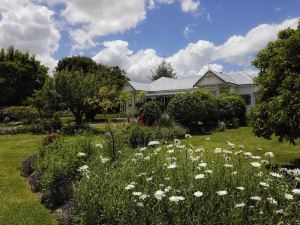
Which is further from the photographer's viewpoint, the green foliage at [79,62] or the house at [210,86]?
the green foliage at [79,62]

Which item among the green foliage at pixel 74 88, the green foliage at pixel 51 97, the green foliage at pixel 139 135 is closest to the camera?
the green foliage at pixel 139 135

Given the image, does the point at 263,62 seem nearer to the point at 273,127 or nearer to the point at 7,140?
the point at 273,127

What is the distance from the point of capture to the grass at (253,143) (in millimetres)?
14663

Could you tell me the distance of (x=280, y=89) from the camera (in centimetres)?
1115

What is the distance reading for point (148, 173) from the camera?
6164mm

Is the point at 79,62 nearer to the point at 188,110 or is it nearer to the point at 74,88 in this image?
the point at 74,88

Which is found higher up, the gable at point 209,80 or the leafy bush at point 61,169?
the gable at point 209,80

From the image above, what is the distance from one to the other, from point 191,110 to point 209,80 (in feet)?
51.9

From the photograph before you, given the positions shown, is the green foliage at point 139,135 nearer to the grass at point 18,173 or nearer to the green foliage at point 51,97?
the grass at point 18,173

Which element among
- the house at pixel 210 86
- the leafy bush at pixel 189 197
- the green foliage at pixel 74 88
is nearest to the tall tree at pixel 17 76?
the house at pixel 210 86

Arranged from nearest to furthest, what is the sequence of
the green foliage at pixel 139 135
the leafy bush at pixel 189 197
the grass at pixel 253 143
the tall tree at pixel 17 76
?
1. the leafy bush at pixel 189 197
2. the grass at pixel 253 143
3. the green foliage at pixel 139 135
4. the tall tree at pixel 17 76

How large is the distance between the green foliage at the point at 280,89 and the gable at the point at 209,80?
25.5 metres

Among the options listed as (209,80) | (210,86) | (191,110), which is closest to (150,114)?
(191,110)

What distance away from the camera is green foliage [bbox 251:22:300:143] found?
10.5m
